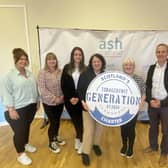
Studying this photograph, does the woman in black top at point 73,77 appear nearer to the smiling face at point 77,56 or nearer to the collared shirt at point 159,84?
the smiling face at point 77,56

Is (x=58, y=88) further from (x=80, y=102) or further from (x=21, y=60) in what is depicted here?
(x=21, y=60)

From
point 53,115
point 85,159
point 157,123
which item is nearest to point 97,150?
point 85,159

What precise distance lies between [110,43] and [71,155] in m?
1.78

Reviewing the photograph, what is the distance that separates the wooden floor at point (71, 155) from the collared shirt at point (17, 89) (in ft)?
2.42

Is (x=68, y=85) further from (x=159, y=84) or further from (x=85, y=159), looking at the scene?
(x=159, y=84)

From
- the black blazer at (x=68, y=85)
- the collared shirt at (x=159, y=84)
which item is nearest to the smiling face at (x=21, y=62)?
the black blazer at (x=68, y=85)

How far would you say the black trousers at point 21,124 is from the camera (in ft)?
9.09

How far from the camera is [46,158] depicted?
3.03m

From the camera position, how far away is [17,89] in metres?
2.71

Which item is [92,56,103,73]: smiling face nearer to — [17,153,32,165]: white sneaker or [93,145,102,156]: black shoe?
[93,145,102,156]: black shoe

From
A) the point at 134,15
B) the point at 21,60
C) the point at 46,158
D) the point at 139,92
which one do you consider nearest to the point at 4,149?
the point at 46,158

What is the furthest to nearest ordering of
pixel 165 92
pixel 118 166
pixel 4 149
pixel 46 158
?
1. pixel 4 149
2. pixel 46 158
3. pixel 118 166
4. pixel 165 92

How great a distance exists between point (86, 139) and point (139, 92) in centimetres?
80

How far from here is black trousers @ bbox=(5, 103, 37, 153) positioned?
277 centimetres
